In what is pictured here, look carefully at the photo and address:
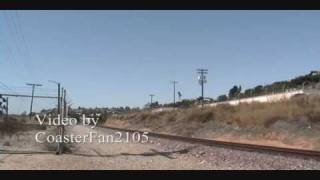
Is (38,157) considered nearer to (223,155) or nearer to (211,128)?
(223,155)

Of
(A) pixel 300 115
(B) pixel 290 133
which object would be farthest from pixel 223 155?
(A) pixel 300 115

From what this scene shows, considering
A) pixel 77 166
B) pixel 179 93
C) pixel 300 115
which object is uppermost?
pixel 179 93

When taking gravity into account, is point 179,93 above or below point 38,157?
above

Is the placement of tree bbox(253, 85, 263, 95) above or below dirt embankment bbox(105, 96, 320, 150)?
above

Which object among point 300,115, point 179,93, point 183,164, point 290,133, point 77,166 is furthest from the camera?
point 179,93

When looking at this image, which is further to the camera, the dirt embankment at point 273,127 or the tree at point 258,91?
the tree at point 258,91

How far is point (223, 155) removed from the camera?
24.7 m

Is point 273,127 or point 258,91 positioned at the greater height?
point 258,91

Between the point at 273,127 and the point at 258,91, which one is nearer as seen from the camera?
the point at 273,127

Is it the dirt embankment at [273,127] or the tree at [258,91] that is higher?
the tree at [258,91]

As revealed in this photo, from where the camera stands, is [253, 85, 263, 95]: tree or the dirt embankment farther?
[253, 85, 263, 95]: tree
